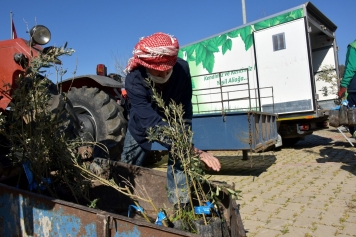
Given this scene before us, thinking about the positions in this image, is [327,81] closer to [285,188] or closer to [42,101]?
[285,188]

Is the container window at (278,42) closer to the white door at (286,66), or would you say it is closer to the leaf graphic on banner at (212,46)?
the white door at (286,66)

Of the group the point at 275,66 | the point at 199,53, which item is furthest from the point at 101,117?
the point at 199,53

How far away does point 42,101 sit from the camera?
7.64ft

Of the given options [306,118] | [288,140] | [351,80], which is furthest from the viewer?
[288,140]

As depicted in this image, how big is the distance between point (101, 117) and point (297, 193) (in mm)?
2897

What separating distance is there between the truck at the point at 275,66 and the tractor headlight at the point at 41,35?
4.61 metres

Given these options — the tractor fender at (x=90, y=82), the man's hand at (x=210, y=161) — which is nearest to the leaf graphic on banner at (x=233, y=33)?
the tractor fender at (x=90, y=82)

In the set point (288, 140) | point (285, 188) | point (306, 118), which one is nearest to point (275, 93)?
point (306, 118)

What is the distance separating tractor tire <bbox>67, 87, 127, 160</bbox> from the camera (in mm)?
4645

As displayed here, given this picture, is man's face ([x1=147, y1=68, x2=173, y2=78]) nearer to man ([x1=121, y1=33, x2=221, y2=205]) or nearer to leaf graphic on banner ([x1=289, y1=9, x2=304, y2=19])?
man ([x1=121, y1=33, x2=221, y2=205])

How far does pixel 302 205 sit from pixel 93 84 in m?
3.68

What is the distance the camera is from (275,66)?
842 centimetres

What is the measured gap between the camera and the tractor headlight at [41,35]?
3246mm

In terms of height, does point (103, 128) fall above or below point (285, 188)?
above
